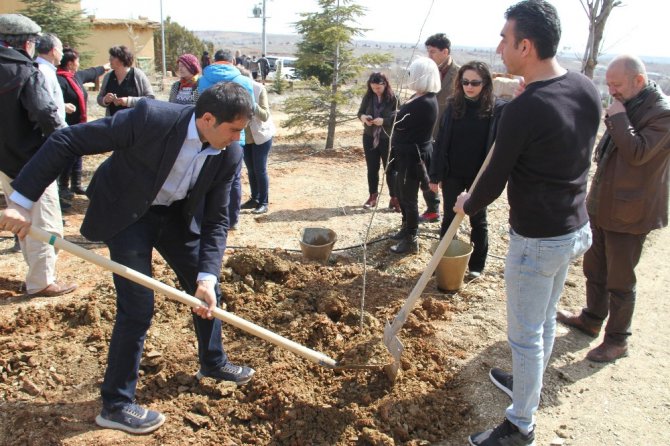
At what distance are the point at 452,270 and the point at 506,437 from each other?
1857mm

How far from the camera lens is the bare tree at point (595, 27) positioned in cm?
611

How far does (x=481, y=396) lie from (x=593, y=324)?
132cm

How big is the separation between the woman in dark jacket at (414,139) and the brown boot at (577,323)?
1619 millimetres

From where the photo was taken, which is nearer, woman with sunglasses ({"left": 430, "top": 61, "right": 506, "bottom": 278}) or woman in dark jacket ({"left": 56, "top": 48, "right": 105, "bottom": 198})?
woman with sunglasses ({"left": 430, "top": 61, "right": 506, "bottom": 278})

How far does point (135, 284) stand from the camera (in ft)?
8.92

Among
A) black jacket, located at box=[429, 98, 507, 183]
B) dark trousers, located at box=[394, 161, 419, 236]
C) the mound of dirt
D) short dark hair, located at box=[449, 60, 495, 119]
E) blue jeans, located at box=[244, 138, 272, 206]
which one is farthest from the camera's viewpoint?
blue jeans, located at box=[244, 138, 272, 206]

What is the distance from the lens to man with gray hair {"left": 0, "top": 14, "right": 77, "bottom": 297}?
4152 millimetres

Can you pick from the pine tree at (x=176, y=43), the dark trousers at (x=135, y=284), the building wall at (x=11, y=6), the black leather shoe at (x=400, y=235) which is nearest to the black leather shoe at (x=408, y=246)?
the black leather shoe at (x=400, y=235)

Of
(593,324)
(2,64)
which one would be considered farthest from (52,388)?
(593,324)

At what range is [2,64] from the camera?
13.4 ft

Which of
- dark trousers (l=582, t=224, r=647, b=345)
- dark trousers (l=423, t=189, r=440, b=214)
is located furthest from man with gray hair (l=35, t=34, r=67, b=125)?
dark trousers (l=582, t=224, r=647, b=345)

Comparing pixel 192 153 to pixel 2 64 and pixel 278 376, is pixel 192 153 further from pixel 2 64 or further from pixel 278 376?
pixel 2 64

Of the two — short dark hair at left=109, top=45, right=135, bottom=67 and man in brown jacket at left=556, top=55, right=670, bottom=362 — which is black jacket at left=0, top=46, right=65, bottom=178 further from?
man in brown jacket at left=556, top=55, right=670, bottom=362

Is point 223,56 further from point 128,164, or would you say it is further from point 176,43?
point 176,43
